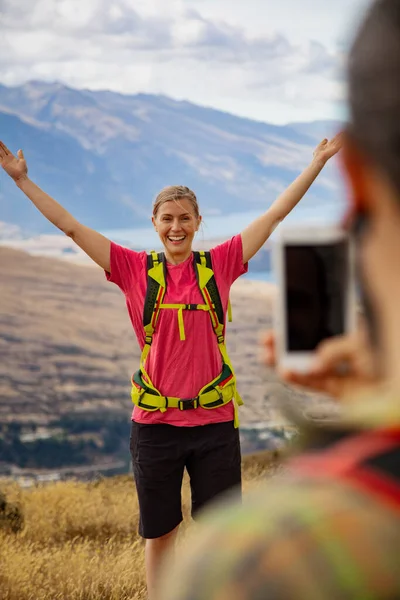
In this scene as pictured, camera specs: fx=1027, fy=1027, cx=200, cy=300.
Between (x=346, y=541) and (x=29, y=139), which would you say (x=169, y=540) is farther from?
(x=29, y=139)

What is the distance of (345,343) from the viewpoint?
798mm

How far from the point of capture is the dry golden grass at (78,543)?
17.3ft

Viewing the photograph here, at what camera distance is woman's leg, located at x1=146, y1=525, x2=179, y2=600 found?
159 inches

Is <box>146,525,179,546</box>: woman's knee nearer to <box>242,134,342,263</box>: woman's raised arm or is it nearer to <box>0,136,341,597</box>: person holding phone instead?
<box>0,136,341,597</box>: person holding phone

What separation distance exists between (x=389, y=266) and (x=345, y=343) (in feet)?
0.44

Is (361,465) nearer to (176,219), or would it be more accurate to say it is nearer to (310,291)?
(310,291)

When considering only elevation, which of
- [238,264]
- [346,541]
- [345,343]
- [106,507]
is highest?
[238,264]

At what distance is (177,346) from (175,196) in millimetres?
700

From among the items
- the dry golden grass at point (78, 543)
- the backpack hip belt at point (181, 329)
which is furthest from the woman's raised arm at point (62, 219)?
the dry golden grass at point (78, 543)

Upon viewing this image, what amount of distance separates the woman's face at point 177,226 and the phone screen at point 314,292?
288cm

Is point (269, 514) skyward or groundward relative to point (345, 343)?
groundward

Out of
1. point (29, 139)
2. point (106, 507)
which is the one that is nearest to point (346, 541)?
point (106, 507)

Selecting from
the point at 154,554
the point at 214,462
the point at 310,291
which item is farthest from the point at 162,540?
the point at 310,291

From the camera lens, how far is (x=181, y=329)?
3.78m
